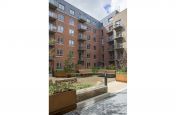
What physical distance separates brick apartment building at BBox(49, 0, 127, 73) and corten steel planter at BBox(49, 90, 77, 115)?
7.84 meters

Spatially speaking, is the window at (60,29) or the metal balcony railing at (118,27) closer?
the window at (60,29)

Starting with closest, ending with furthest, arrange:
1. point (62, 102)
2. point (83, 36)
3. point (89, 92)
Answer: point (62, 102), point (89, 92), point (83, 36)

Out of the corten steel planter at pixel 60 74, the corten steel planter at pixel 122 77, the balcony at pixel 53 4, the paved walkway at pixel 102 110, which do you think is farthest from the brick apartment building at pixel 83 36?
the paved walkway at pixel 102 110

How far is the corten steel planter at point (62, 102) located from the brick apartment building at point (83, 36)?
784 cm

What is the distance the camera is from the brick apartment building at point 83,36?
468 inches

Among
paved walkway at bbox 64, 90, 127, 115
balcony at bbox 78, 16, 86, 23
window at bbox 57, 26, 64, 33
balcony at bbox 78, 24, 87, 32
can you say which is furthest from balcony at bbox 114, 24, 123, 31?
paved walkway at bbox 64, 90, 127, 115

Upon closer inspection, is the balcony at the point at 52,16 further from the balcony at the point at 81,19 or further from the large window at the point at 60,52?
the balcony at the point at 81,19

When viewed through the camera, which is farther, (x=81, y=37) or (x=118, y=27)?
(x=81, y=37)

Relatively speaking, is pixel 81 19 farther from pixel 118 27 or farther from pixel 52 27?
pixel 52 27

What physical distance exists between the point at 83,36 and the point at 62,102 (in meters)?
12.8

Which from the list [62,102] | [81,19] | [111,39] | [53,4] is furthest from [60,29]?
[62,102]

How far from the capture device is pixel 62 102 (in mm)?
2303
